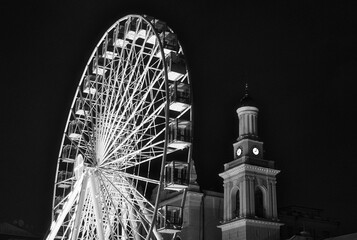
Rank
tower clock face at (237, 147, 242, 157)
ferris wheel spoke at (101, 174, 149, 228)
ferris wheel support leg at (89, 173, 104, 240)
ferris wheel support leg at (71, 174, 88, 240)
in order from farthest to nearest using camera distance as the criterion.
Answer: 1. tower clock face at (237, 147, 242, 157)
2. ferris wheel spoke at (101, 174, 149, 228)
3. ferris wheel support leg at (89, 173, 104, 240)
4. ferris wheel support leg at (71, 174, 88, 240)

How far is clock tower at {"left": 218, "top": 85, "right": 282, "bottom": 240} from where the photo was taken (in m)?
57.5

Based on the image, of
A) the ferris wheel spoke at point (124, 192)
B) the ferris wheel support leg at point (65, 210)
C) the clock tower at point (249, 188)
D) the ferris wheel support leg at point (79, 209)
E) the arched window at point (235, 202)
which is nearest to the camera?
the ferris wheel support leg at point (79, 209)

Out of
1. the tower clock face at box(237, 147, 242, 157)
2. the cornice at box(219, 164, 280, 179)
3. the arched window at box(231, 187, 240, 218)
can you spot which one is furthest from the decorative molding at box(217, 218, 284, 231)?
the tower clock face at box(237, 147, 242, 157)

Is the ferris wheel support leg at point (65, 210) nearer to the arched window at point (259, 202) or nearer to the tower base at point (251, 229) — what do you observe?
the tower base at point (251, 229)

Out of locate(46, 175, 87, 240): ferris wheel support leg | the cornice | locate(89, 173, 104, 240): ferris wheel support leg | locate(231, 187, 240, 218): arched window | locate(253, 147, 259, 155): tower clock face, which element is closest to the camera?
locate(89, 173, 104, 240): ferris wheel support leg

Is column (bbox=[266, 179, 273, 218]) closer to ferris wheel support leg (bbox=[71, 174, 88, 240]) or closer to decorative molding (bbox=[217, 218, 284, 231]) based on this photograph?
decorative molding (bbox=[217, 218, 284, 231])

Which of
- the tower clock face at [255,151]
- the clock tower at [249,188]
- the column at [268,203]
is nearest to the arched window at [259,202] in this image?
the clock tower at [249,188]

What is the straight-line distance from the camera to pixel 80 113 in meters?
40.2

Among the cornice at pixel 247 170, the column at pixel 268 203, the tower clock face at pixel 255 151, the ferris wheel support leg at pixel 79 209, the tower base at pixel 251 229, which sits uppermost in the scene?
the tower clock face at pixel 255 151

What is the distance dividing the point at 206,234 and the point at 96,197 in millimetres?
33285

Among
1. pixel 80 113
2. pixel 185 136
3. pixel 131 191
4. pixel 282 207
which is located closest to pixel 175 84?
pixel 185 136

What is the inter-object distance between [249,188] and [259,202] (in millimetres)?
3919

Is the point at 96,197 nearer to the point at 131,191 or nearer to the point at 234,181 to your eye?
the point at 131,191

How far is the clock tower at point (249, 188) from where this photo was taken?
57.5 meters
